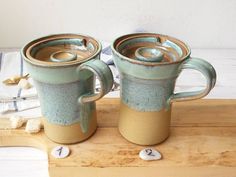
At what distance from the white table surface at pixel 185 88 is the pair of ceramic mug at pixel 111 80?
41 millimetres

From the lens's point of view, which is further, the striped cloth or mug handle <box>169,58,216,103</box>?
the striped cloth

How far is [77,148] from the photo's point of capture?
401 mm

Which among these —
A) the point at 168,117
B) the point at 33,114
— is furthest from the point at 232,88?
the point at 33,114

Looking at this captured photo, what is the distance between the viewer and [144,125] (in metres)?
0.39

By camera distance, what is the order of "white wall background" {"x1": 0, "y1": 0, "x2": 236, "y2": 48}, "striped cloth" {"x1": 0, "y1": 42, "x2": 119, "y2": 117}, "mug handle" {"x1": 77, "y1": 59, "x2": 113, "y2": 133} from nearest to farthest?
"mug handle" {"x1": 77, "y1": 59, "x2": 113, "y2": 133} → "striped cloth" {"x1": 0, "y1": 42, "x2": 119, "y2": 117} → "white wall background" {"x1": 0, "y1": 0, "x2": 236, "y2": 48}

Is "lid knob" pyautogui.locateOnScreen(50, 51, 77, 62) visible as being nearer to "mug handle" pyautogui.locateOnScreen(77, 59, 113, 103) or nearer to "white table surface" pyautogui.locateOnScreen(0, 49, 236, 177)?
"mug handle" pyautogui.locateOnScreen(77, 59, 113, 103)

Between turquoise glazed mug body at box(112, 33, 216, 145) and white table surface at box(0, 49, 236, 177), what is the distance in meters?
0.12

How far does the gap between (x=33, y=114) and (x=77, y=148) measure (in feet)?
0.43

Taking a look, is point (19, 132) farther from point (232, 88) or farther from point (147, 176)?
point (232, 88)

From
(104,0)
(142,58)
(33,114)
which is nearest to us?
(142,58)

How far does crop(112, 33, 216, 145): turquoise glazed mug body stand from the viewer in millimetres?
349

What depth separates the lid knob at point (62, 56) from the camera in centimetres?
36

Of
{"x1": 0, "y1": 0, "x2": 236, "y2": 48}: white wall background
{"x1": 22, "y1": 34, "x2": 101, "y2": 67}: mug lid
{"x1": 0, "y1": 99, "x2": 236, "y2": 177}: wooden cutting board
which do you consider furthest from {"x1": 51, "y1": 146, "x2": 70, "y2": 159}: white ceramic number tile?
{"x1": 0, "y1": 0, "x2": 236, "y2": 48}: white wall background

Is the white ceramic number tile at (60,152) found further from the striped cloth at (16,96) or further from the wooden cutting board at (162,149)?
the striped cloth at (16,96)
